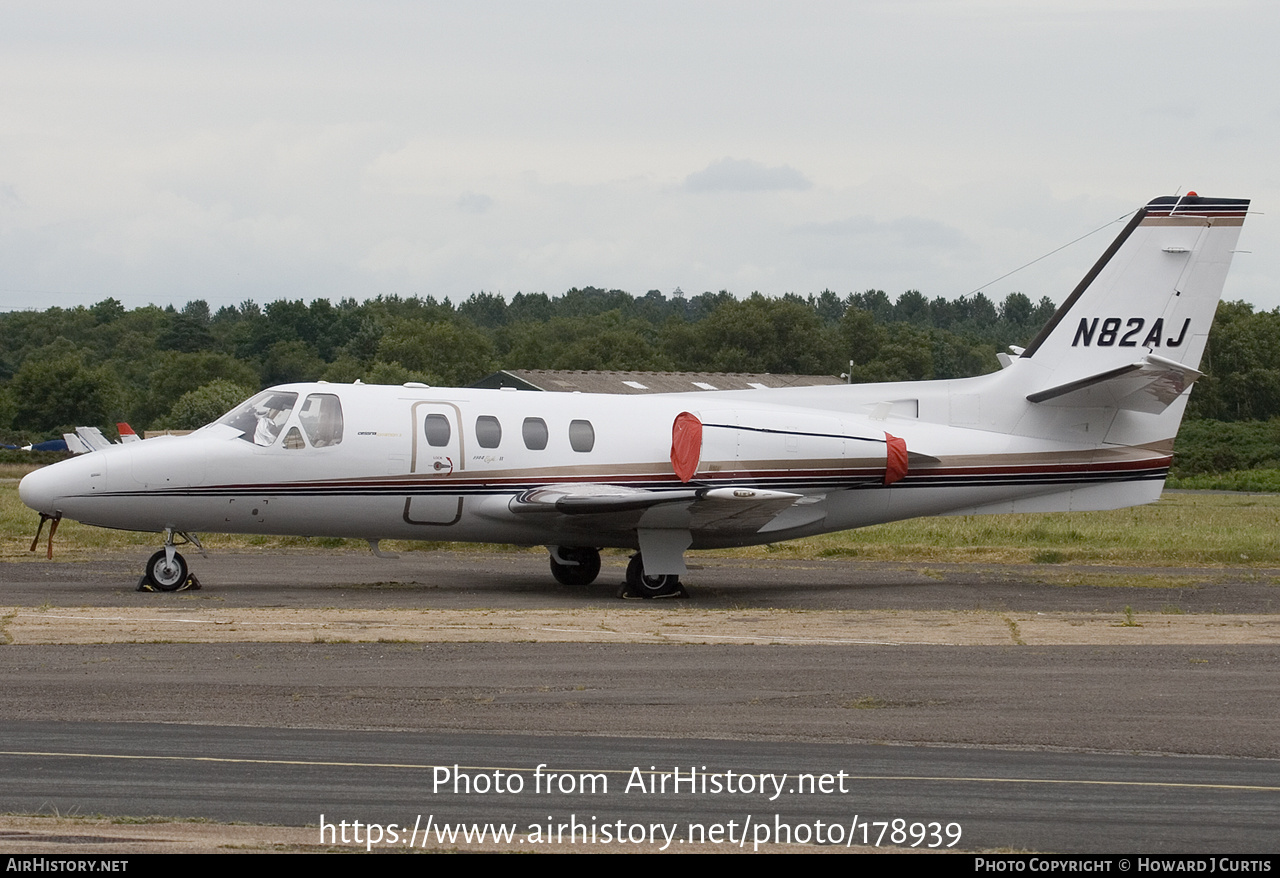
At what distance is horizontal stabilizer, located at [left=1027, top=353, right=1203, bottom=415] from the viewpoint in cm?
2183

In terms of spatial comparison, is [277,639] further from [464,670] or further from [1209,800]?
[1209,800]

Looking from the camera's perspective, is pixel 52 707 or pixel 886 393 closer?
pixel 52 707

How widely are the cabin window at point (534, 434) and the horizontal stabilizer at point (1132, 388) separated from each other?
802 centimetres

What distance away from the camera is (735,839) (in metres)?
8.03

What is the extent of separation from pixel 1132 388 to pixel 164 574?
15.2 metres

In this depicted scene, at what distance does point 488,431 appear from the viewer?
2209cm

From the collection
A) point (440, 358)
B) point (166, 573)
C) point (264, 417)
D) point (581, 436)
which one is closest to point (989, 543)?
point (581, 436)

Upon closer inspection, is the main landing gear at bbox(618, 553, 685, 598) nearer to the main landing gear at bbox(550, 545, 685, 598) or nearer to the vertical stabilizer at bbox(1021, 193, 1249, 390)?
the main landing gear at bbox(550, 545, 685, 598)

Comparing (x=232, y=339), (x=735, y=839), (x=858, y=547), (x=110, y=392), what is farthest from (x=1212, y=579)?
(x=232, y=339)

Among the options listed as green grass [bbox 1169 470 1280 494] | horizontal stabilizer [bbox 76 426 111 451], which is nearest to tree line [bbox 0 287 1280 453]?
green grass [bbox 1169 470 1280 494]

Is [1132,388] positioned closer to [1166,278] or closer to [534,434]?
[1166,278]

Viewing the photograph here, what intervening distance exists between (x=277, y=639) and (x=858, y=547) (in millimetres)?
17919

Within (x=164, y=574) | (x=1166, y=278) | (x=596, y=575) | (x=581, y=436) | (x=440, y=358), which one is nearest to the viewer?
(x=164, y=574)

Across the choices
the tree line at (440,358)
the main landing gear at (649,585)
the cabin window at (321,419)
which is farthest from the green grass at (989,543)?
the tree line at (440,358)
